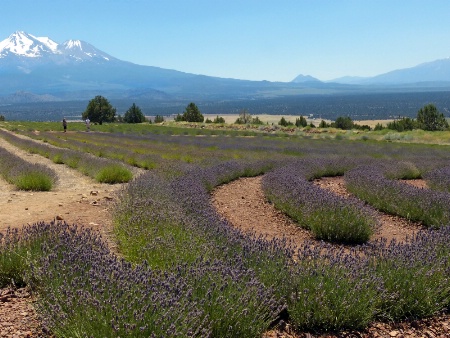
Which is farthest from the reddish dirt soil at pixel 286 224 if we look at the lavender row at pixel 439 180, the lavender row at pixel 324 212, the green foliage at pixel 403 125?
the green foliage at pixel 403 125

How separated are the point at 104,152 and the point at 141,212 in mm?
14588

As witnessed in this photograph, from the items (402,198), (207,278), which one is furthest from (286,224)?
(207,278)

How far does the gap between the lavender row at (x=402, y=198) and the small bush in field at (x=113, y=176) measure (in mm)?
6428

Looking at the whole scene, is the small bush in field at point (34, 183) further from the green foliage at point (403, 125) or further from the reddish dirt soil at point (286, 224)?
the green foliage at point (403, 125)

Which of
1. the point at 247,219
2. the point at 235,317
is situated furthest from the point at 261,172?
the point at 235,317

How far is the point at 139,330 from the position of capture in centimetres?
A: 295

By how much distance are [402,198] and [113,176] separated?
8113 millimetres

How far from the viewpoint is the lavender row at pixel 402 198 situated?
26.7 feet

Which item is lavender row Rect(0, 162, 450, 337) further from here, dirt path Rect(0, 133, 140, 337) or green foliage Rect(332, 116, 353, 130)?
green foliage Rect(332, 116, 353, 130)

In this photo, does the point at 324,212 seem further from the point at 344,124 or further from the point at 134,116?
the point at 134,116

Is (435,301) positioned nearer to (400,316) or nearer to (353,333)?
(400,316)

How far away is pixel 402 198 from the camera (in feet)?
29.8

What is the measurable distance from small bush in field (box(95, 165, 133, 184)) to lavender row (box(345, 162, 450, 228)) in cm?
643

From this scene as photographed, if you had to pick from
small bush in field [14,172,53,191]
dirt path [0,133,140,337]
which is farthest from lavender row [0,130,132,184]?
small bush in field [14,172,53,191]
